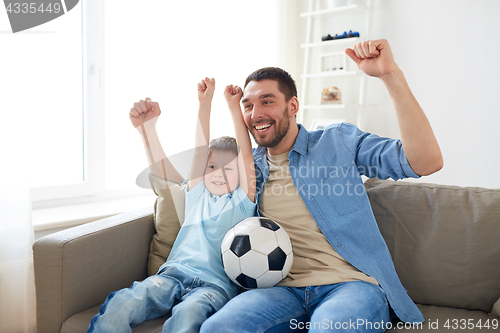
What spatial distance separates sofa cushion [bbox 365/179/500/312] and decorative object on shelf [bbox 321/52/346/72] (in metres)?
1.49

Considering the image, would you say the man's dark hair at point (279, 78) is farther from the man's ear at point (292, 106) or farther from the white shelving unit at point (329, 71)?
the white shelving unit at point (329, 71)

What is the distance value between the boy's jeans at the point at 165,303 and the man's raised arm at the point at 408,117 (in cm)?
77

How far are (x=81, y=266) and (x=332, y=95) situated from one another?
80.2 inches

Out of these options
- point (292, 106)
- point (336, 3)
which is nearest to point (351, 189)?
point (292, 106)

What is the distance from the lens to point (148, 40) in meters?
2.41

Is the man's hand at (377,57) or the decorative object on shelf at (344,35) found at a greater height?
the decorative object on shelf at (344,35)

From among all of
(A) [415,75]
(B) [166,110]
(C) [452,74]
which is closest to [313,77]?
(A) [415,75]

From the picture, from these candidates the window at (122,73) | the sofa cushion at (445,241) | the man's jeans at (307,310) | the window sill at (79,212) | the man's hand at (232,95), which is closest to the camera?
the man's jeans at (307,310)

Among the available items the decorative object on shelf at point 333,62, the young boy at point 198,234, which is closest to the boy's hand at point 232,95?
the young boy at point 198,234

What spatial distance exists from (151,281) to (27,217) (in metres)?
0.66

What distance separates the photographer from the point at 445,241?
139 cm

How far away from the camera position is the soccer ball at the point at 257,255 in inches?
48.4

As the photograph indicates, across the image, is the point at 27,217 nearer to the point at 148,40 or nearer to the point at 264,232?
the point at 264,232

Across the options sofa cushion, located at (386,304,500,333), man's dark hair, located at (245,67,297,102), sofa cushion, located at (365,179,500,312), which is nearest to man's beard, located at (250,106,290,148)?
man's dark hair, located at (245,67,297,102)
